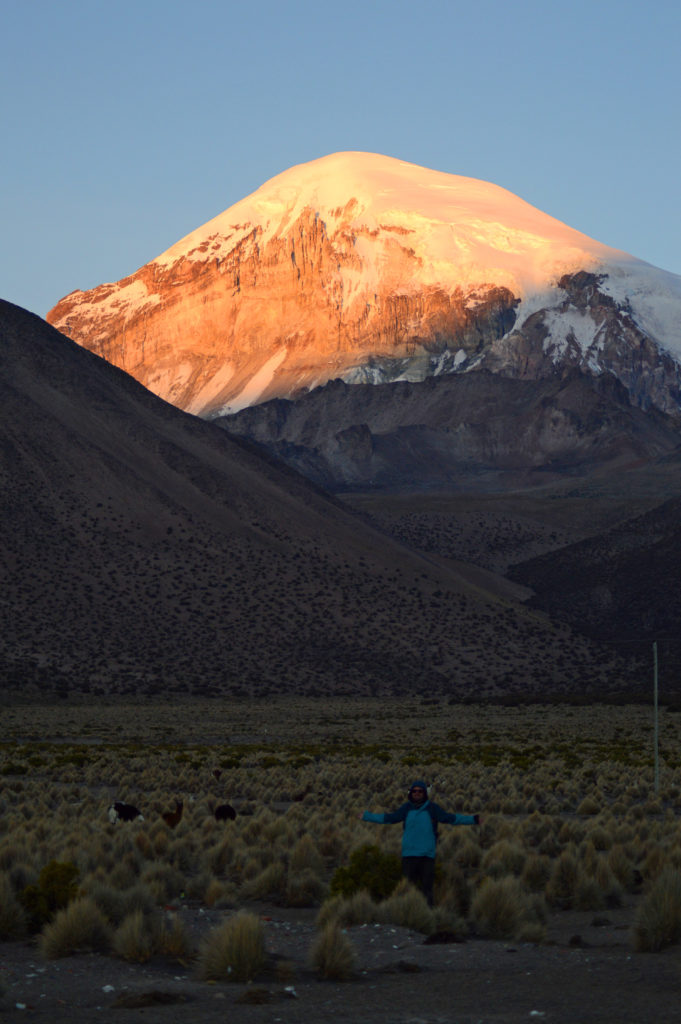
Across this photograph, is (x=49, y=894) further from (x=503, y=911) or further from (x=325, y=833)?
(x=325, y=833)

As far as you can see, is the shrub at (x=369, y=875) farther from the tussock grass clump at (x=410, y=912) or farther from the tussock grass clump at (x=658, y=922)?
the tussock grass clump at (x=658, y=922)

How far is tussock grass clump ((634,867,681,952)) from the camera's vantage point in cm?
1191

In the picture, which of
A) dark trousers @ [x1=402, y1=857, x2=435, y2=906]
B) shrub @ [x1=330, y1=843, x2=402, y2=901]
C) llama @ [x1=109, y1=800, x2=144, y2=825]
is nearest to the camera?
dark trousers @ [x1=402, y1=857, x2=435, y2=906]

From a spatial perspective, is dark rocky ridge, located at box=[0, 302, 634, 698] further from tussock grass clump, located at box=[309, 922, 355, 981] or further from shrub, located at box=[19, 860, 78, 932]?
tussock grass clump, located at box=[309, 922, 355, 981]

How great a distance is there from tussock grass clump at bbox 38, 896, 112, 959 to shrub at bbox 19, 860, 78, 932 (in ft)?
2.66

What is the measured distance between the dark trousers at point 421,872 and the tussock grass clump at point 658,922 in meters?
2.23

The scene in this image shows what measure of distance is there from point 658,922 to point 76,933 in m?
5.22

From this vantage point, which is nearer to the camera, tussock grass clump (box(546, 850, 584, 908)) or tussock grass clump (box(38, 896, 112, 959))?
tussock grass clump (box(38, 896, 112, 959))

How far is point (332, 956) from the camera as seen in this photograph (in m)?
11.1

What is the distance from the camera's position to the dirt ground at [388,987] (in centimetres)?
982

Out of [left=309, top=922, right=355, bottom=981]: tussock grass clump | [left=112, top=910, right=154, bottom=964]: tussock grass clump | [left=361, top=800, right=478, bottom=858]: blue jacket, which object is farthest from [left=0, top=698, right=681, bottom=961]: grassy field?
[left=309, top=922, right=355, bottom=981]: tussock grass clump

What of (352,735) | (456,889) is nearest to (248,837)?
(456,889)

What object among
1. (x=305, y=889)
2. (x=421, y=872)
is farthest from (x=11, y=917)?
(x=421, y=872)

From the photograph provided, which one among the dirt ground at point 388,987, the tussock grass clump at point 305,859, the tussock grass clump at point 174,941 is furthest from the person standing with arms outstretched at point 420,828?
the tussock grass clump at point 305,859
